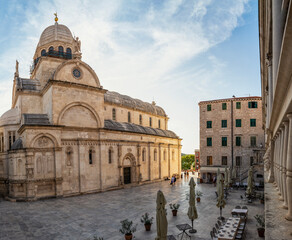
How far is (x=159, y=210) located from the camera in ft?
32.0

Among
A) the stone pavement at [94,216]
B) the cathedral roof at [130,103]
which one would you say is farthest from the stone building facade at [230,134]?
the cathedral roof at [130,103]

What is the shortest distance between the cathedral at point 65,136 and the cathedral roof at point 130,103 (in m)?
0.24

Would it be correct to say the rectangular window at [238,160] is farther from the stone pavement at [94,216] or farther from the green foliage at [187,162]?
the green foliage at [187,162]

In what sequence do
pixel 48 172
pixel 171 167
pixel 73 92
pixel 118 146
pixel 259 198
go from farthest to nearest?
pixel 171 167
pixel 118 146
pixel 73 92
pixel 48 172
pixel 259 198

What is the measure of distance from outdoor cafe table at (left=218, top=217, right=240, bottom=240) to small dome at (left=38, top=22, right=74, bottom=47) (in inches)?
1260

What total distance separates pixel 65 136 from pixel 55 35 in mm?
16630

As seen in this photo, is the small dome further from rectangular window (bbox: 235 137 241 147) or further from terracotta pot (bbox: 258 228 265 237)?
terracotta pot (bbox: 258 228 265 237)

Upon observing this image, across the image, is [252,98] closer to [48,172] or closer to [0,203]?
[48,172]

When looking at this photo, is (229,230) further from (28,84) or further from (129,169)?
(28,84)

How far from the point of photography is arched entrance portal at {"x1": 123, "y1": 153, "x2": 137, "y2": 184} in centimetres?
3257

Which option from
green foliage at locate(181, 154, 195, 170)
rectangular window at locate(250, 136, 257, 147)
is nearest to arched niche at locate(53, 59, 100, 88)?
rectangular window at locate(250, 136, 257, 147)

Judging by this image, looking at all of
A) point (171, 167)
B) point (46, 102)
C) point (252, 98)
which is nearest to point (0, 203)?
point (46, 102)

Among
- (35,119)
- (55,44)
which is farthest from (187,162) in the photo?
(35,119)

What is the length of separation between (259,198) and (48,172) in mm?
21501
